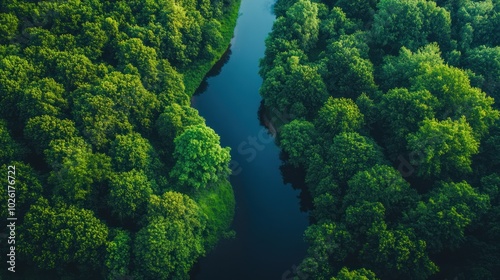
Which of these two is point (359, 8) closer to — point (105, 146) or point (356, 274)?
point (356, 274)

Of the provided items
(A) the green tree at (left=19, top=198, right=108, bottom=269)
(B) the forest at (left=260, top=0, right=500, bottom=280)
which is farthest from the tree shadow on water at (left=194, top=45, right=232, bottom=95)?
(A) the green tree at (left=19, top=198, right=108, bottom=269)

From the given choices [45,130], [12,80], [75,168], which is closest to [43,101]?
[45,130]

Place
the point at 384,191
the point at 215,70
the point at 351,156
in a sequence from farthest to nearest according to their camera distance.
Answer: the point at 215,70
the point at 351,156
the point at 384,191

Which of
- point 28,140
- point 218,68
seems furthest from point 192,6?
point 28,140

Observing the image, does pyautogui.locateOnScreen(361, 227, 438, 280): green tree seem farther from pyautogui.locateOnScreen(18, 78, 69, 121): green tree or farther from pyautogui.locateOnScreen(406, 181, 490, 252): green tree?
pyautogui.locateOnScreen(18, 78, 69, 121): green tree

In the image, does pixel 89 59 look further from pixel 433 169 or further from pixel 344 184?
pixel 433 169

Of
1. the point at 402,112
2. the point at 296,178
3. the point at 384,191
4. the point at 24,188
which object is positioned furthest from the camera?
the point at 296,178

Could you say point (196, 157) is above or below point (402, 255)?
above

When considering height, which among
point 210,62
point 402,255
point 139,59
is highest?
point 210,62
